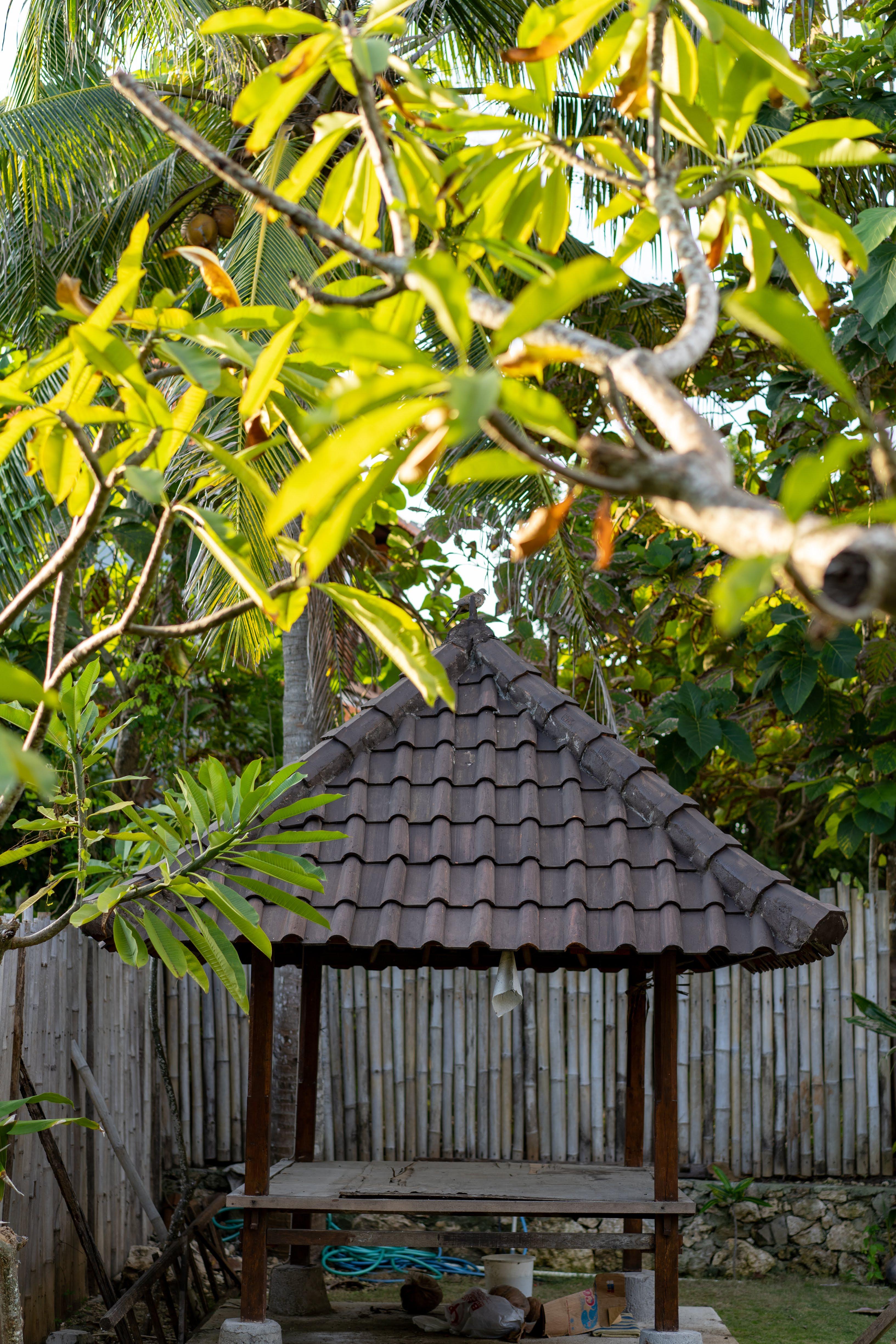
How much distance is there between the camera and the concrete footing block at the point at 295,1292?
558 cm

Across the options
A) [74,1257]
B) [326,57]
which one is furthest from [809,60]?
[74,1257]

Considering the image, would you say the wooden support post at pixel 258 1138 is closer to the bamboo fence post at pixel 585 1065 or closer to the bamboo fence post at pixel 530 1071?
the bamboo fence post at pixel 530 1071

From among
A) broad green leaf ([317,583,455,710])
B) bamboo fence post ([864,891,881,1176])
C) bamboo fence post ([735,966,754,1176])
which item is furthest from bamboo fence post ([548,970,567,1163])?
broad green leaf ([317,583,455,710])

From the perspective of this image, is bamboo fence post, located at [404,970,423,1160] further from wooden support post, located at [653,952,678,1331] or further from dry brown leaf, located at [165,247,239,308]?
dry brown leaf, located at [165,247,239,308]

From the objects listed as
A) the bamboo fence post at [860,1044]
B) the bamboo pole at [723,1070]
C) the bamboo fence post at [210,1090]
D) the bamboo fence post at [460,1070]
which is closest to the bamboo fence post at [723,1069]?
the bamboo pole at [723,1070]

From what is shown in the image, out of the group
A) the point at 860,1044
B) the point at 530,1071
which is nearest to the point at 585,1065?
the point at 530,1071

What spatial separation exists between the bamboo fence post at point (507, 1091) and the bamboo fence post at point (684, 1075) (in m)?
0.86

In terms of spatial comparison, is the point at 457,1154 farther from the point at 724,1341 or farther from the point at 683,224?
the point at 683,224

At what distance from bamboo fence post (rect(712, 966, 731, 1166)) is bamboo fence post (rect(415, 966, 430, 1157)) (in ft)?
5.69

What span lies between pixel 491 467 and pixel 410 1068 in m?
6.97

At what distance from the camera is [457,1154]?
291 inches

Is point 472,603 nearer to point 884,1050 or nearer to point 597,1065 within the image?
point 597,1065

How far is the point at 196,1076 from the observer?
750 centimetres

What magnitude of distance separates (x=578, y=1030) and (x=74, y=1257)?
3216mm
